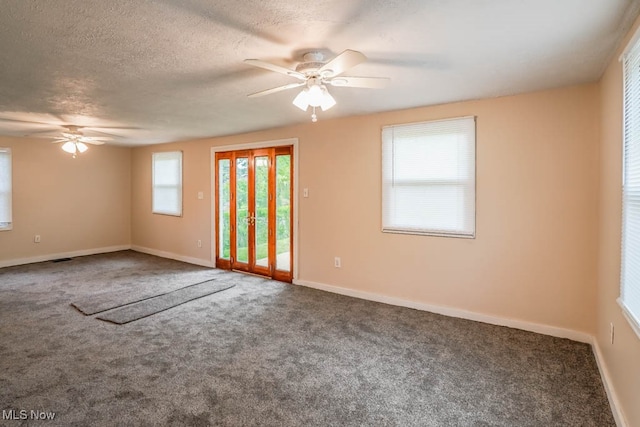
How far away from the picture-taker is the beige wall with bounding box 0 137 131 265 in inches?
225

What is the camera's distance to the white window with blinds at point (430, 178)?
3.41 meters

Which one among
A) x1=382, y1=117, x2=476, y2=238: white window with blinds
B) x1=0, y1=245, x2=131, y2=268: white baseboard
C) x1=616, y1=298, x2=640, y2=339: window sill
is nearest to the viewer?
x1=616, y1=298, x2=640, y2=339: window sill

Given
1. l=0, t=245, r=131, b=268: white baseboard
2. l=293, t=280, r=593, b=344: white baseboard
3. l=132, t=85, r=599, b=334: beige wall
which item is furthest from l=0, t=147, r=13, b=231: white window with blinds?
l=293, t=280, r=593, b=344: white baseboard

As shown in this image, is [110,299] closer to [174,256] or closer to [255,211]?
[255,211]

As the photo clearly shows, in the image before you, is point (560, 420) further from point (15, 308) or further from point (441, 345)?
point (15, 308)

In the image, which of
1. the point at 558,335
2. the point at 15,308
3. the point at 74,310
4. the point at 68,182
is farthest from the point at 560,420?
the point at 68,182

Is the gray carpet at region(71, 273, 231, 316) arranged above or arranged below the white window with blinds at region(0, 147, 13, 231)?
below

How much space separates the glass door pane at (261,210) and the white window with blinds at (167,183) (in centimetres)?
191

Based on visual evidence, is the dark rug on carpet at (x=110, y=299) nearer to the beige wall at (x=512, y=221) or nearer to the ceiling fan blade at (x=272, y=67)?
the beige wall at (x=512, y=221)

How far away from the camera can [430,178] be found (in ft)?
11.8

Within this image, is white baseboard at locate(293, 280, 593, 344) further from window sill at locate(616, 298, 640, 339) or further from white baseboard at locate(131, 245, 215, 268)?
white baseboard at locate(131, 245, 215, 268)

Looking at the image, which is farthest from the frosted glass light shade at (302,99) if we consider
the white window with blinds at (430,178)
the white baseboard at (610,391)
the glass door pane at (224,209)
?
the glass door pane at (224,209)

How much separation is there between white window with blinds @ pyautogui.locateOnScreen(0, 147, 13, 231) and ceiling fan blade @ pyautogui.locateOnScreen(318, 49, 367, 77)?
244 inches
